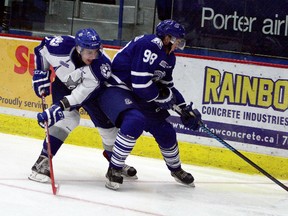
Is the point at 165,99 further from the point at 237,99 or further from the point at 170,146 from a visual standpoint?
the point at 237,99

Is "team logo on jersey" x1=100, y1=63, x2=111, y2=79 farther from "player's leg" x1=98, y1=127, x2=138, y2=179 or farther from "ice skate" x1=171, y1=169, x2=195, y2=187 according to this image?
"ice skate" x1=171, y1=169, x2=195, y2=187

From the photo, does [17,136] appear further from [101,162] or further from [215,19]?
[215,19]

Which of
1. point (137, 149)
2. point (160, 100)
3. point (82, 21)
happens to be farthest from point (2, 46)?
point (160, 100)

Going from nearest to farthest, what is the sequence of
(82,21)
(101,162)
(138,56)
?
(138,56), (101,162), (82,21)

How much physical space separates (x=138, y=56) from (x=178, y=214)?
937 mm

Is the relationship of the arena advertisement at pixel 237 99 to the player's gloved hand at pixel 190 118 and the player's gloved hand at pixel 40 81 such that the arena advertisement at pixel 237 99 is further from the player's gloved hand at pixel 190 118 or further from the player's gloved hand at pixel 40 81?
the player's gloved hand at pixel 40 81

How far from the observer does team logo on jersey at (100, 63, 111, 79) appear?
178 inches

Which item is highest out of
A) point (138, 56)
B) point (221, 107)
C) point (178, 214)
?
point (138, 56)

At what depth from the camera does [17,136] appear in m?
6.37

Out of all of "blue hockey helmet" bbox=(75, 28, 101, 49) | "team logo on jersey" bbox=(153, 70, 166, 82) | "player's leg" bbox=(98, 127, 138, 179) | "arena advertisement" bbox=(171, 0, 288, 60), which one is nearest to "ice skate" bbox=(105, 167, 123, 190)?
"player's leg" bbox=(98, 127, 138, 179)

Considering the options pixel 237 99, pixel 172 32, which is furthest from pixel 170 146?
pixel 237 99

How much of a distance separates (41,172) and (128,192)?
1.67ft

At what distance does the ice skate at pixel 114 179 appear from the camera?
455 cm

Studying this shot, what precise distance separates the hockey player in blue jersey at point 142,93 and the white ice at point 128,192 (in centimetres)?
25
